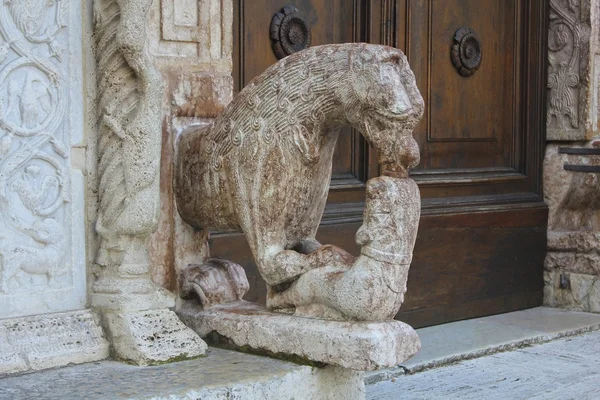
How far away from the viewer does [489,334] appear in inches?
183

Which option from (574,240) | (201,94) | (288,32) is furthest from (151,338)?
(574,240)

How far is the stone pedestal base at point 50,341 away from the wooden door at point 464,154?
1.32 meters

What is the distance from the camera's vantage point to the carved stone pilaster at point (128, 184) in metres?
2.72

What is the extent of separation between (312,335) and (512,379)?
5.11 feet

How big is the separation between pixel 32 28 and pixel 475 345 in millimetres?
2453

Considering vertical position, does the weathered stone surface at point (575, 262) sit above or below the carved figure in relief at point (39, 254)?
below

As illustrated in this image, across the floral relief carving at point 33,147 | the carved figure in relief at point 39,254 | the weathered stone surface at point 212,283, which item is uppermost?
the floral relief carving at point 33,147

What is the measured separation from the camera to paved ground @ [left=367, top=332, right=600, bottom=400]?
377 centimetres

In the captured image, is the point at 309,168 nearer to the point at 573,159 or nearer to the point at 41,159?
the point at 41,159

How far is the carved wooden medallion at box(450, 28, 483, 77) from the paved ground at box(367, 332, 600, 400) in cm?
134

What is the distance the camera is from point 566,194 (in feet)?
17.5

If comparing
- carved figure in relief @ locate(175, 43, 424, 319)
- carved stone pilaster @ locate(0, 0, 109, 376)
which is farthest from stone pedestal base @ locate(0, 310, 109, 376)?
carved figure in relief @ locate(175, 43, 424, 319)

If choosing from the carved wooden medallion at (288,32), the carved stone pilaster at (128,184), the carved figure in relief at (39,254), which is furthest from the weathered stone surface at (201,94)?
the carved wooden medallion at (288,32)

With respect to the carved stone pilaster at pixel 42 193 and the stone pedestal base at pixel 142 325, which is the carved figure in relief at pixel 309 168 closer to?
the stone pedestal base at pixel 142 325
